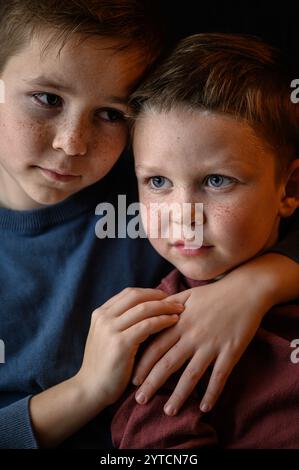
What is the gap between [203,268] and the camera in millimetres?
1070

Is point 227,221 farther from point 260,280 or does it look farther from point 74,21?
point 74,21

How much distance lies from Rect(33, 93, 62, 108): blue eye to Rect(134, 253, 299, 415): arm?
37cm

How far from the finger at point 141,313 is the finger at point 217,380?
115mm

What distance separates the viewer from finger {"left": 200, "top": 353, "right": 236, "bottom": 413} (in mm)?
1004

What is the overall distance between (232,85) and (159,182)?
19cm

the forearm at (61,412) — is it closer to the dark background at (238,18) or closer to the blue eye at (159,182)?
the blue eye at (159,182)

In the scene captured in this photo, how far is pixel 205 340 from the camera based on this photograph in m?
1.04

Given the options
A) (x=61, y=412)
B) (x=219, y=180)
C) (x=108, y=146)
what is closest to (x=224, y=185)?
(x=219, y=180)

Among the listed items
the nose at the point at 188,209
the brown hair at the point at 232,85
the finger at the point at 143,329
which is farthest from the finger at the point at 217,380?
the brown hair at the point at 232,85

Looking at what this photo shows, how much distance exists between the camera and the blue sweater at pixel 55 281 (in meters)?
1.16

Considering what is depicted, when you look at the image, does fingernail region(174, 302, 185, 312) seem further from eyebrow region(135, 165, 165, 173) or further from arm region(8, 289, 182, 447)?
eyebrow region(135, 165, 165, 173)
